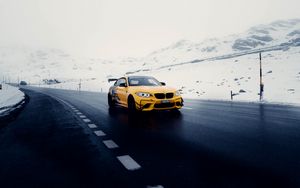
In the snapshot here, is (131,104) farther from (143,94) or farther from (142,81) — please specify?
(142,81)

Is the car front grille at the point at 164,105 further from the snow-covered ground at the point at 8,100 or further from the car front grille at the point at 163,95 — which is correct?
the snow-covered ground at the point at 8,100

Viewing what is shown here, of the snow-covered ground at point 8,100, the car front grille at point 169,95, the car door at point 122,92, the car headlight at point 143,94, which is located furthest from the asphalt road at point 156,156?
the snow-covered ground at point 8,100

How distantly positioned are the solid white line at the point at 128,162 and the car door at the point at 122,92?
8851 mm

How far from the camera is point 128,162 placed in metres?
5.63

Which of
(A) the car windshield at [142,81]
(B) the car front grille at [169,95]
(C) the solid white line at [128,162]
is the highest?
(A) the car windshield at [142,81]

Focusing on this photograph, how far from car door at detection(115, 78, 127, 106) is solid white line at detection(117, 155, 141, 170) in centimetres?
885

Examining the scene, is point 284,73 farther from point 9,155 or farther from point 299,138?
point 9,155

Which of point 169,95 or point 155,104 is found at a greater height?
point 169,95

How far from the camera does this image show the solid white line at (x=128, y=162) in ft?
17.4

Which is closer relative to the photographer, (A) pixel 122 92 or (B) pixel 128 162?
(B) pixel 128 162

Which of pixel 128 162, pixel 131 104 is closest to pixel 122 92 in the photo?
pixel 131 104

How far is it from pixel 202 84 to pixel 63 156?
36180mm

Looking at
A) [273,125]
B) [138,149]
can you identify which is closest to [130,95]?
[273,125]

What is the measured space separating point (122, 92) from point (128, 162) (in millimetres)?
9811
